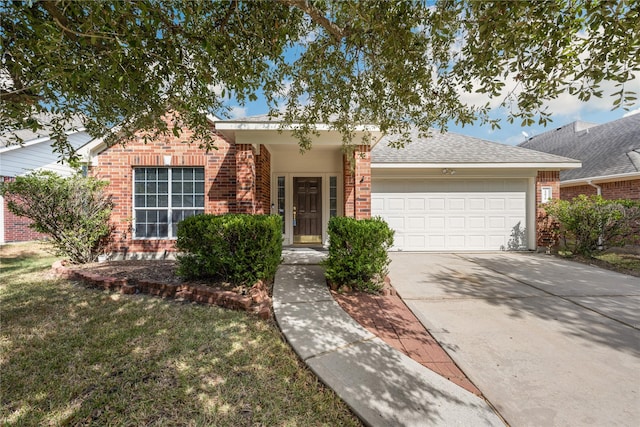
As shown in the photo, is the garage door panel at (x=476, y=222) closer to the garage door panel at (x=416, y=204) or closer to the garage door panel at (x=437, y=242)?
the garage door panel at (x=437, y=242)

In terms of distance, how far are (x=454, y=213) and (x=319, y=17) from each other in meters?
7.36

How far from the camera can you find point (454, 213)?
870cm

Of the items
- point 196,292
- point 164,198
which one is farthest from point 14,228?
point 196,292

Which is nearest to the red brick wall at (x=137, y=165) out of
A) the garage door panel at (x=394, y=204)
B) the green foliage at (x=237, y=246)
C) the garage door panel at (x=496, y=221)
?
the green foliage at (x=237, y=246)

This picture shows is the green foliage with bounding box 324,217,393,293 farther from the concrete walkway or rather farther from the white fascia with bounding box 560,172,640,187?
the white fascia with bounding box 560,172,640,187

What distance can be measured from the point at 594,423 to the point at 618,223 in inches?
332

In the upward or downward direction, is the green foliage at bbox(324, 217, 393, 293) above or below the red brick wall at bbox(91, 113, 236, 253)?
below

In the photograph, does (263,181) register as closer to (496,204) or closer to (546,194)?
(496,204)

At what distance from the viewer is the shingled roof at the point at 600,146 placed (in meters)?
9.97

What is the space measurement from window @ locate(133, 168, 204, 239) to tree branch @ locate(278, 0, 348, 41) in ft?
17.7

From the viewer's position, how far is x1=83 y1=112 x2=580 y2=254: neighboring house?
Result: 24.4 feet

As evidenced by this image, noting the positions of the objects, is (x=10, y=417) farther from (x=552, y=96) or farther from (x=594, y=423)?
(x=552, y=96)

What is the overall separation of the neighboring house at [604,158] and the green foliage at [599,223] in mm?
2391

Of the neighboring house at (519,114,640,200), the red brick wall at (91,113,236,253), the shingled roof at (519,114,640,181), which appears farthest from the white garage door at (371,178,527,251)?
the red brick wall at (91,113,236,253)
